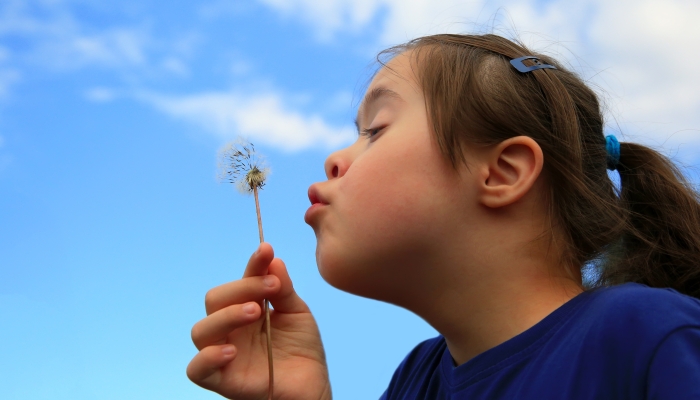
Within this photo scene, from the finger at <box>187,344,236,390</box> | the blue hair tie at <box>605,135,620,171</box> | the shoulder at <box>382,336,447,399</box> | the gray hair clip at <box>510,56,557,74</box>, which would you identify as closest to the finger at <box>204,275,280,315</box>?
the finger at <box>187,344,236,390</box>

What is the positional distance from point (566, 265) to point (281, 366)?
953 mm

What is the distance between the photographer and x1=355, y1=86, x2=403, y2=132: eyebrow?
1852 mm

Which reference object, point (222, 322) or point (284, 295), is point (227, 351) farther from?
point (284, 295)

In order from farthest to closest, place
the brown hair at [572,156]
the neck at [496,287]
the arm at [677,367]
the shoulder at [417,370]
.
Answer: the shoulder at [417,370] < the brown hair at [572,156] < the neck at [496,287] < the arm at [677,367]

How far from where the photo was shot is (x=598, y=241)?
1.84 metres

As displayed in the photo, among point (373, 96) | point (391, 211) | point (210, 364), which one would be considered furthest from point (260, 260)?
point (373, 96)

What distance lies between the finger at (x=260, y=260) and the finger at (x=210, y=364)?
233mm

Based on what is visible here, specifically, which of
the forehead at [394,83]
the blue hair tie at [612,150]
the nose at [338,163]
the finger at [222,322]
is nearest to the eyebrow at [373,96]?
the forehead at [394,83]

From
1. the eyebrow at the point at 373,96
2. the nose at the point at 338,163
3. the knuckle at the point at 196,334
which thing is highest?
the eyebrow at the point at 373,96

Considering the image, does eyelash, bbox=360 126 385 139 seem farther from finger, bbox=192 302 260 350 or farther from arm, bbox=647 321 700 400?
arm, bbox=647 321 700 400

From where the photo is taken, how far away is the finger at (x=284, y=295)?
1.95m

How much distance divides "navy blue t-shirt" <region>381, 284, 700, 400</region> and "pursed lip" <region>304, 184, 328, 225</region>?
0.62 m

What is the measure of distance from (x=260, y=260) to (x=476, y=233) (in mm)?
647

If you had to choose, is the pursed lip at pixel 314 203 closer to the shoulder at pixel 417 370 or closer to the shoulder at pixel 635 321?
the shoulder at pixel 417 370
